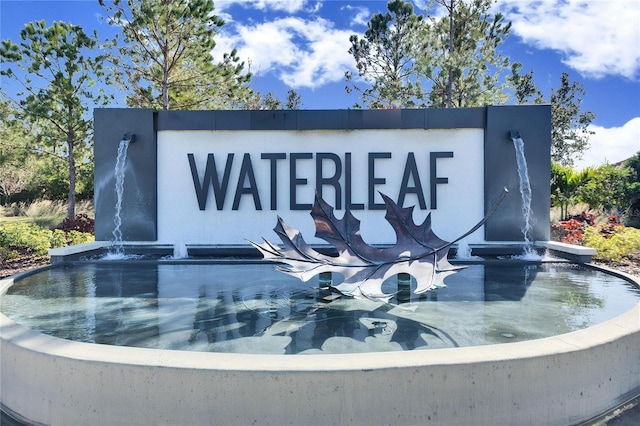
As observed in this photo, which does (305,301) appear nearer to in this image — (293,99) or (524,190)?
(524,190)

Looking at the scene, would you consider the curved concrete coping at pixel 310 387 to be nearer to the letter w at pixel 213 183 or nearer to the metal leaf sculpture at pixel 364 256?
the metal leaf sculpture at pixel 364 256

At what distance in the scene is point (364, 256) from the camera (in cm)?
523

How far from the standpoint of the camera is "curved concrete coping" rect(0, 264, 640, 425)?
2.66 m

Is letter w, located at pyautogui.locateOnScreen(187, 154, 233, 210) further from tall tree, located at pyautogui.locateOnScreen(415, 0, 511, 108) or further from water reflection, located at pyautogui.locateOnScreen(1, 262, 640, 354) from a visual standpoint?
tall tree, located at pyautogui.locateOnScreen(415, 0, 511, 108)

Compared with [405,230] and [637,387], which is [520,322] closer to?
[637,387]

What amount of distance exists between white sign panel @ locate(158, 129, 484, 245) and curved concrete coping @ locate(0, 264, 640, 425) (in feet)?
23.0

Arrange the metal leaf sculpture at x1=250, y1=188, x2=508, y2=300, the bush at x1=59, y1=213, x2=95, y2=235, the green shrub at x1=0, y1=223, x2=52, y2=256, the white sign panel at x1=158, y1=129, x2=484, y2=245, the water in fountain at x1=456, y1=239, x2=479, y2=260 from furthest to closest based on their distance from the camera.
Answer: the bush at x1=59, y1=213, x2=95, y2=235 < the green shrub at x1=0, y1=223, x2=52, y2=256 < the white sign panel at x1=158, y1=129, x2=484, y2=245 < the water in fountain at x1=456, y1=239, x2=479, y2=260 < the metal leaf sculpture at x1=250, y1=188, x2=508, y2=300

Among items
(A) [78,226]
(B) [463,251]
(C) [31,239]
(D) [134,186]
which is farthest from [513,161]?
(A) [78,226]

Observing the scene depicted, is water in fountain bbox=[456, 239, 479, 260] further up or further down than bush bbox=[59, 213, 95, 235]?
further down

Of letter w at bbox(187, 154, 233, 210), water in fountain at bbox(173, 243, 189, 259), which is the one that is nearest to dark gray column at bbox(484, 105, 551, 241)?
letter w at bbox(187, 154, 233, 210)

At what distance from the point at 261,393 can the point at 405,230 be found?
10.5ft

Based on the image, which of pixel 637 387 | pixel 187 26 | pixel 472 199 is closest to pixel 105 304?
pixel 637 387

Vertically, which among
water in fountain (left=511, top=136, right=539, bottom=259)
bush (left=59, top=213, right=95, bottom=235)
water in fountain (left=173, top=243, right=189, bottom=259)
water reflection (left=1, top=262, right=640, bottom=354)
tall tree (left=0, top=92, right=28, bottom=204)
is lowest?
water reflection (left=1, top=262, right=640, bottom=354)

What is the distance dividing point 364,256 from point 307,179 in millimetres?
5019
